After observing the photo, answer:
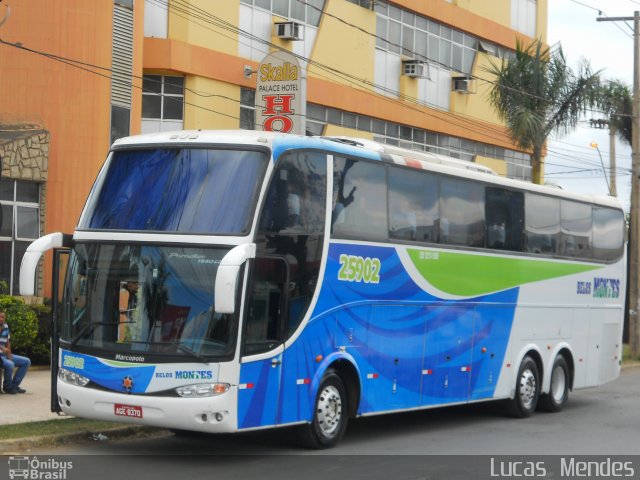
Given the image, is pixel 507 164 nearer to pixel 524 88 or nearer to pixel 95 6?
pixel 524 88

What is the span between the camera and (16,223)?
2505 cm

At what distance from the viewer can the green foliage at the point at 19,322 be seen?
2127cm

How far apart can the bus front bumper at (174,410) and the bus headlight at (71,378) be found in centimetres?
34

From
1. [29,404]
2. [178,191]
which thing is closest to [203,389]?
[178,191]

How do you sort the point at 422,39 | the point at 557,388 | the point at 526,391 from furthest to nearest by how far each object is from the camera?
1. the point at 422,39
2. the point at 557,388
3. the point at 526,391

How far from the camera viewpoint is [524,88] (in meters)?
34.1

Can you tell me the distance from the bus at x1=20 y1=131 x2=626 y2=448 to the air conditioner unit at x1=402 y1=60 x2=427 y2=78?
2131 centimetres

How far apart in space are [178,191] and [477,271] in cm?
617

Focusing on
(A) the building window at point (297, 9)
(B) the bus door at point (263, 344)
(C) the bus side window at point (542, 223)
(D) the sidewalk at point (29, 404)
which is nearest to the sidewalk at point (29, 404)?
(D) the sidewalk at point (29, 404)

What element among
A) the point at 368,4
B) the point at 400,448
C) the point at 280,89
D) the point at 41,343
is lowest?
the point at 400,448

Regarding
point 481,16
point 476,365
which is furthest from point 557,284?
point 481,16

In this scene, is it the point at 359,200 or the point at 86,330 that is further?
the point at 359,200

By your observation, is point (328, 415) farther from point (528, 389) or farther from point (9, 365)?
point (528, 389)

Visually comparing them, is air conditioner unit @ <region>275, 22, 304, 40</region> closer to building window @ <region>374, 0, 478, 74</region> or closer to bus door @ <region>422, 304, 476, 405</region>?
building window @ <region>374, 0, 478, 74</region>
